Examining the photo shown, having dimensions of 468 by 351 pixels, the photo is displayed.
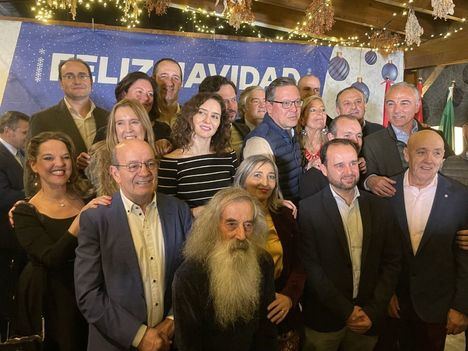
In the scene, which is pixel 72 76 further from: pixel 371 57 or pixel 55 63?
pixel 371 57

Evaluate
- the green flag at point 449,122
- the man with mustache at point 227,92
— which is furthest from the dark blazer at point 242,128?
the green flag at point 449,122

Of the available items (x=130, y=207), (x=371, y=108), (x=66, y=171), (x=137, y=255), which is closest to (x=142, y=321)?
(x=137, y=255)

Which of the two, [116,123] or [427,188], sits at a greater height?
[116,123]

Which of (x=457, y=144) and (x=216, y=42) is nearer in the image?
(x=216, y=42)

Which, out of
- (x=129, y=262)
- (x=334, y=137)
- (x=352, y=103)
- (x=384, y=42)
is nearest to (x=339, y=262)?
(x=334, y=137)

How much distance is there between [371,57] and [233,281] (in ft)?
13.5

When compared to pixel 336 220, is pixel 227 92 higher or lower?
higher

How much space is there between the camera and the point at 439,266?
274 centimetres

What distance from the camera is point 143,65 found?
4.73m

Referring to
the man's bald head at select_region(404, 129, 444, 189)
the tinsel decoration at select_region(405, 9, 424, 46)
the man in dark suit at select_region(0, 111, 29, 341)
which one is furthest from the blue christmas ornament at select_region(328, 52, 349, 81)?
the man in dark suit at select_region(0, 111, 29, 341)

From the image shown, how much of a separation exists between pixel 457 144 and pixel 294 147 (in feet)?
12.7

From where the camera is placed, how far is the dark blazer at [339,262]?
255cm

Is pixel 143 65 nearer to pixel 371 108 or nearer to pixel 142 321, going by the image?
pixel 371 108

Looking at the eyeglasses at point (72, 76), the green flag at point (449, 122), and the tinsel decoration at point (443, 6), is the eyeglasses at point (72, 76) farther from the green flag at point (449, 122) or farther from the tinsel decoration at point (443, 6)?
the green flag at point (449, 122)
